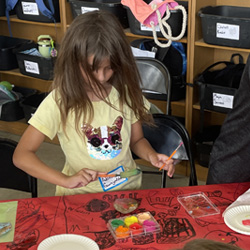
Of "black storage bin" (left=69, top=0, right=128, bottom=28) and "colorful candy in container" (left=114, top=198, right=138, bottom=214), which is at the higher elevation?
"black storage bin" (left=69, top=0, right=128, bottom=28)

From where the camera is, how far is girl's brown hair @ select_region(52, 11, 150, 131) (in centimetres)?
156

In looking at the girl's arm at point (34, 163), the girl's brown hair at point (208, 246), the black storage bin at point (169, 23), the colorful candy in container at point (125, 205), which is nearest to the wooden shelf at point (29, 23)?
the black storage bin at point (169, 23)

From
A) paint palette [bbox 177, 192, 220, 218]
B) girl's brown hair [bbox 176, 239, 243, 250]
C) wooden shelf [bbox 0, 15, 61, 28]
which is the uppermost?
girl's brown hair [bbox 176, 239, 243, 250]

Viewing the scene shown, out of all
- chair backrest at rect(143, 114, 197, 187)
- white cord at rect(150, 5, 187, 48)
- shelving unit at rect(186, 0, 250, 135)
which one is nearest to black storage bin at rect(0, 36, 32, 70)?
white cord at rect(150, 5, 187, 48)

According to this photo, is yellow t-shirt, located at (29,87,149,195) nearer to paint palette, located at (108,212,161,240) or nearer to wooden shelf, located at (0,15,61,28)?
paint palette, located at (108,212,161,240)

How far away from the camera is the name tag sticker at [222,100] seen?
8.65 feet

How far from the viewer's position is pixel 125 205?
1.44 meters

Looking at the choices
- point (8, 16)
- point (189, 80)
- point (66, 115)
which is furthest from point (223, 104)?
point (8, 16)

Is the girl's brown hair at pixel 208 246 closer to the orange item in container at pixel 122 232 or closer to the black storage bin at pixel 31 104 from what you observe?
the orange item in container at pixel 122 232

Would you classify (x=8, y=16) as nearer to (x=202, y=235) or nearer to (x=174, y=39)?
(x=174, y=39)

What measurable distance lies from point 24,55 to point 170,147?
165 centimetres

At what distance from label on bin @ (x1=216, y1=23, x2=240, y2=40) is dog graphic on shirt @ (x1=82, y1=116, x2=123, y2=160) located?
1.05 metres

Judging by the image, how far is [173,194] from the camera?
1513mm

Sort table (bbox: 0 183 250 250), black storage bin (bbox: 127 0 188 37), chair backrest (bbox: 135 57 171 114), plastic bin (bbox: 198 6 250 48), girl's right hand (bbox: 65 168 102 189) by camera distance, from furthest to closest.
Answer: black storage bin (bbox: 127 0 188 37)
plastic bin (bbox: 198 6 250 48)
chair backrest (bbox: 135 57 171 114)
girl's right hand (bbox: 65 168 102 189)
table (bbox: 0 183 250 250)
